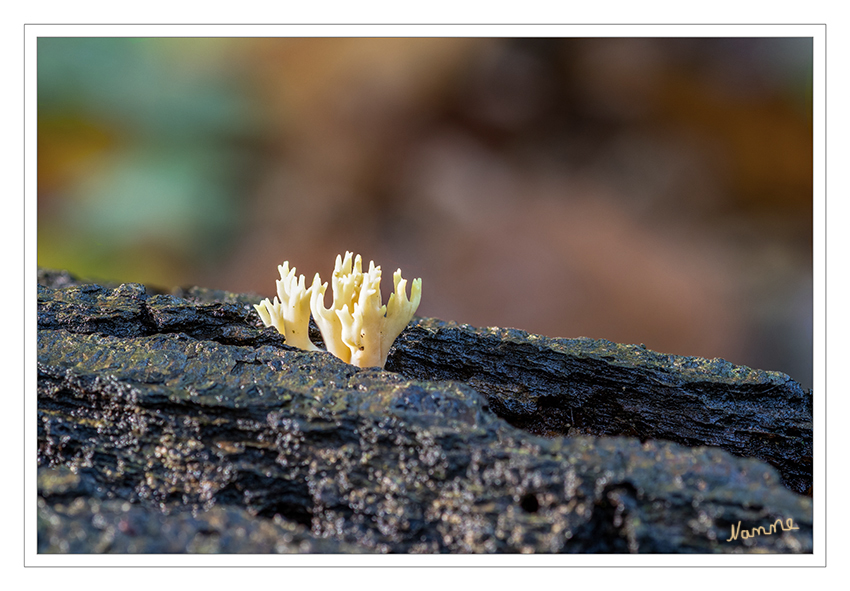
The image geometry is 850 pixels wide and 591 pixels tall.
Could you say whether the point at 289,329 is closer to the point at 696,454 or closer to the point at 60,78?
the point at 696,454

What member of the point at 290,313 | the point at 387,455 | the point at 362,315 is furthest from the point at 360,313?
the point at 387,455
